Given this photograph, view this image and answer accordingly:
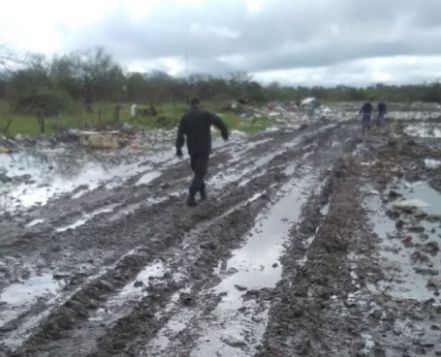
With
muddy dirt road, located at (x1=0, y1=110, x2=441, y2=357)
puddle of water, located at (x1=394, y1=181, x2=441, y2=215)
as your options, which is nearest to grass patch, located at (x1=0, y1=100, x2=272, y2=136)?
muddy dirt road, located at (x1=0, y1=110, x2=441, y2=357)

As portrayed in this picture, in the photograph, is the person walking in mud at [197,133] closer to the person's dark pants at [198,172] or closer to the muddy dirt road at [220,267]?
the person's dark pants at [198,172]

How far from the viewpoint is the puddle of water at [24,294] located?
202 inches

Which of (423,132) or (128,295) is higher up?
(128,295)

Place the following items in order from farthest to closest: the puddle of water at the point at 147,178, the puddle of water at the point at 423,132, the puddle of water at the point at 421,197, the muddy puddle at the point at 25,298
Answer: the puddle of water at the point at 423,132, the puddle of water at the point at 147,178, the puddle of water at the point at 421,197, the muddy puddle at the point at 25,298

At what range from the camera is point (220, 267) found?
664cm

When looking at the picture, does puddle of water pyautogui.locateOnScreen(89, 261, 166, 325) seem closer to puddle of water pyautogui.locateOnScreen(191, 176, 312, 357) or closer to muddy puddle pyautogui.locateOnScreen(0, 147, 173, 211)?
puddle of water pyautogui.locateOnScreen(191, 176, 312, 357)

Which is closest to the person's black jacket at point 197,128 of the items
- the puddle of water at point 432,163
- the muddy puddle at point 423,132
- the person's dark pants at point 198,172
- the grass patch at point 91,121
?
the person's dark pants at point 198,172

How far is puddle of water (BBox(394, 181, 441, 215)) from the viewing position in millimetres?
10969

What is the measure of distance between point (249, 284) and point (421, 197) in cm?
751

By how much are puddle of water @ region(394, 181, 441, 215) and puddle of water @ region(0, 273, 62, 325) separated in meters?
7.13

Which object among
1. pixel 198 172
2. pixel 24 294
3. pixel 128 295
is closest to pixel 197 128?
pixel 198 172

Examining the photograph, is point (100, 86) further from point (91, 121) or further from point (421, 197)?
point (421, 197)

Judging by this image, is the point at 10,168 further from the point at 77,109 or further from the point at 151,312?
the point at 77,109

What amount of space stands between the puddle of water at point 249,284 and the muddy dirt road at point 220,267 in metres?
0.02
